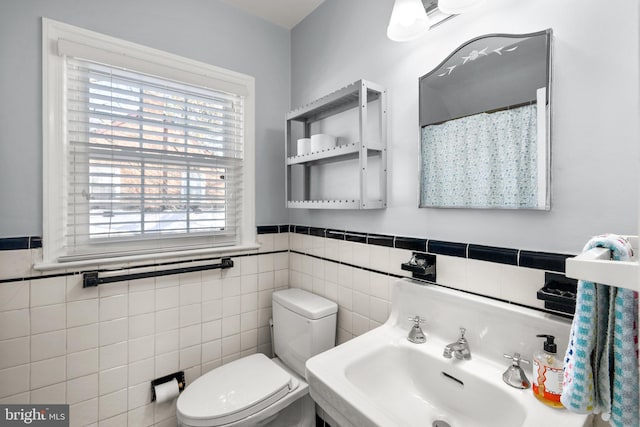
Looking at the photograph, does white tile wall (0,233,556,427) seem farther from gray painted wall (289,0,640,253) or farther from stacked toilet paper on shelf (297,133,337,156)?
stacked toilet paper on shelf (297,133,337,156)

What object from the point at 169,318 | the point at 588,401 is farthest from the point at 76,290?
the point at 588,401

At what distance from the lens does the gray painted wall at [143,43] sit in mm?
1190

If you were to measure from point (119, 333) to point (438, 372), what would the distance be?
139 centimetres

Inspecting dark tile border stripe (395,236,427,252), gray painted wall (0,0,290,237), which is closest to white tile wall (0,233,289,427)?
gray painted wall (0,0,290,237)

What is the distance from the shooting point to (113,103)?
4.57 feet

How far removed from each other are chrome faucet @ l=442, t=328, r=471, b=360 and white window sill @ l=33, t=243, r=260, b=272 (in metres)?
1.15

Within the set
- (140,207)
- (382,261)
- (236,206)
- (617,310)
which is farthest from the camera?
(236,206)

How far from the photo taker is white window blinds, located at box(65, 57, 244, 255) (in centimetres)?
133

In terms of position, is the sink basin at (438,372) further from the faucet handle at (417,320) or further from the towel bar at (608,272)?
the towel bar at (608,272)

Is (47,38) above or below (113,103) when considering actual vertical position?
above

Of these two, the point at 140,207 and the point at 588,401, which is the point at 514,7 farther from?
the point at 140,207

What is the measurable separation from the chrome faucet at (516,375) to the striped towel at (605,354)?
0.40 metres

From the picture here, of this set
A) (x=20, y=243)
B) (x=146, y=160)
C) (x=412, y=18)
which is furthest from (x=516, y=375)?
(x=20, y=243)

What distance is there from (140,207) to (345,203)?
3.25 feet
